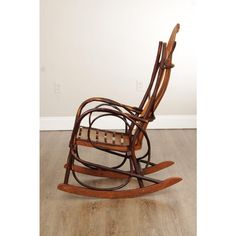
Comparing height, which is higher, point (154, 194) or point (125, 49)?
point (125, 49)

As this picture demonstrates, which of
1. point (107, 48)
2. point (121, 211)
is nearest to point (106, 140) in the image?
point (121, 211)

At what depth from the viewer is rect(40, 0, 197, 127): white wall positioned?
201 inches

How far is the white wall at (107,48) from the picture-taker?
5.11 meters

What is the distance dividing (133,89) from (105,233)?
2.89 m

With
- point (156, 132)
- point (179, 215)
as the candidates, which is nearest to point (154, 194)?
point (179, 215)

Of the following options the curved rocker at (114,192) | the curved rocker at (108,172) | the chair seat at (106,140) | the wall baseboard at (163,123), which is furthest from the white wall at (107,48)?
the curved rocker at (114,192)

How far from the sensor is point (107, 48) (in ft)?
16.9

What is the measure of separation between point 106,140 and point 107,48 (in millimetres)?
2165

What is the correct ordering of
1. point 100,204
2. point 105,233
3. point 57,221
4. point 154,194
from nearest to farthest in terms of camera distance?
point 105,233 → point 57,221 → point 100,204 → point 154,194

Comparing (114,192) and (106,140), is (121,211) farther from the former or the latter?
(106,140)
